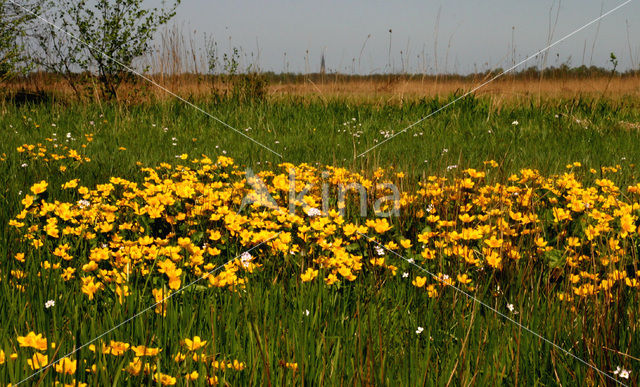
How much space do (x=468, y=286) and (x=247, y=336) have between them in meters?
1.10

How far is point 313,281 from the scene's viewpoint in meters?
2.33

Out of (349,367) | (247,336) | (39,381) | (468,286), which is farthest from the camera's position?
(468,286)

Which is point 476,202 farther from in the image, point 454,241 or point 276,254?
point 276,254

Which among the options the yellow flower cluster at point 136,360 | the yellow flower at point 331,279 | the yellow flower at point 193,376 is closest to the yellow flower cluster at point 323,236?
the yellow flower at point 331,279

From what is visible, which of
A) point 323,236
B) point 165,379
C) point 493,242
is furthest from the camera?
point 323,236

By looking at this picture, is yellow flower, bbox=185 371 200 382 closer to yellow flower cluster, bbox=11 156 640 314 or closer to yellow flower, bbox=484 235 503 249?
yellow flower cluster, bbox=11 156 640 314

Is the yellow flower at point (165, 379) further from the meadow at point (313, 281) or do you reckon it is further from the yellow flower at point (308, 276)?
the yellow flower at point (308, 276)

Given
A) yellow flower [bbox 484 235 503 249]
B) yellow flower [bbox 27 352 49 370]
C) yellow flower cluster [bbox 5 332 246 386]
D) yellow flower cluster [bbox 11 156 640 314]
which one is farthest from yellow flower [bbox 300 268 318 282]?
yellow flower [bbox 27 352 49 370]

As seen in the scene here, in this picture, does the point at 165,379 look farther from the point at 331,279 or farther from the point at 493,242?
the point at 493,242

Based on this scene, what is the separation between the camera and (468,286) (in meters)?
2.43

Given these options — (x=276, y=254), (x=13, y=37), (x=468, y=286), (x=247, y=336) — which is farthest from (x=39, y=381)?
(x=13, y=37)

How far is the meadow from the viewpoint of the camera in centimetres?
165

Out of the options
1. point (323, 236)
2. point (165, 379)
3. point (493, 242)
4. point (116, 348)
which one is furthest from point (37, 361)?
point (493, 242)

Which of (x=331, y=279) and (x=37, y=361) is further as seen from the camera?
(x=331, y=279)
